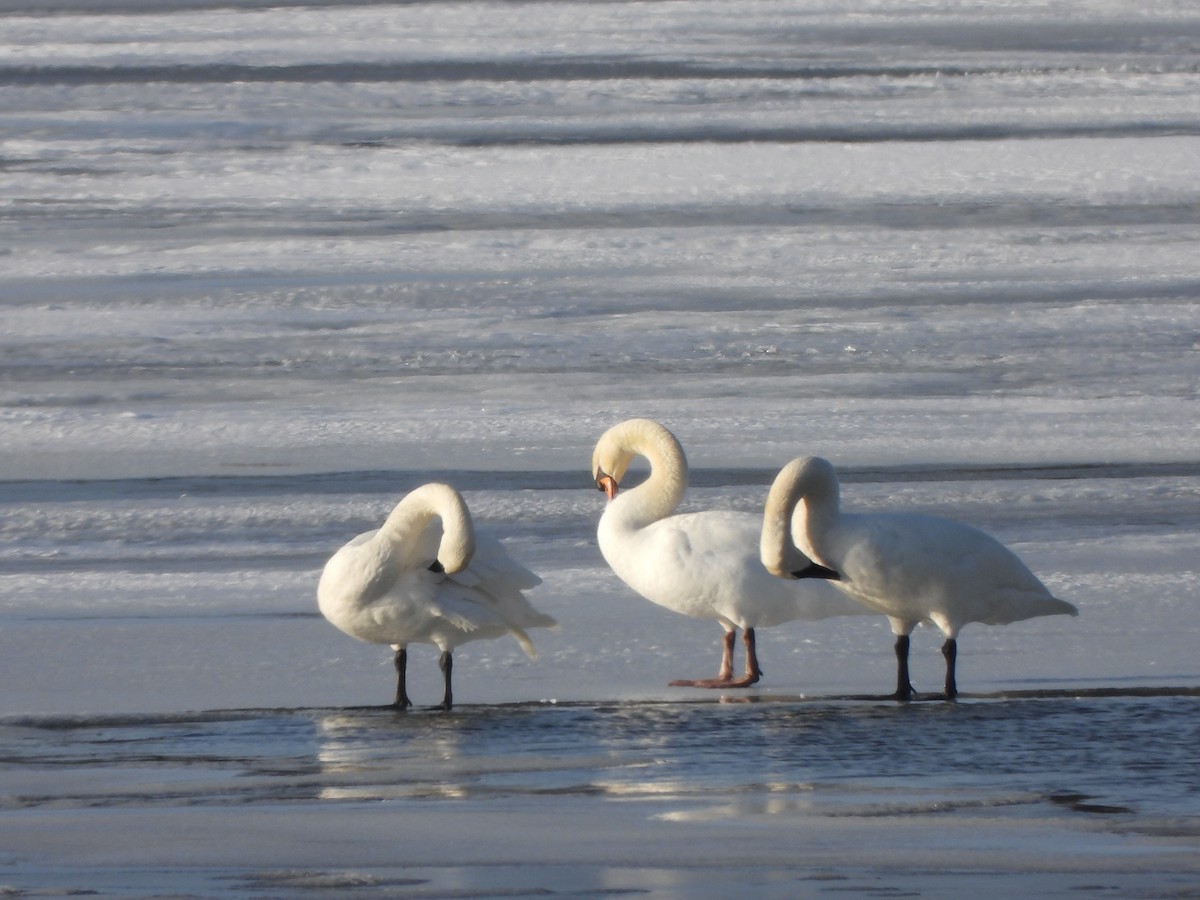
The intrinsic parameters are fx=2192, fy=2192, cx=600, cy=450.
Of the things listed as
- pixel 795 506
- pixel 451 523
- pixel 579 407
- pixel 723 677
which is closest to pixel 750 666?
pixel 723 677

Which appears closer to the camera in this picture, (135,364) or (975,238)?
(135,364)

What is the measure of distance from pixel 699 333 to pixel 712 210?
2.38 meters

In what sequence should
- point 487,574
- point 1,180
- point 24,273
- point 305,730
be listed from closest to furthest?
point 305,730 → point 487,574 → point 24,273 → point 1,180

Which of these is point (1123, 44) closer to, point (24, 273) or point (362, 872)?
point (24, 273)

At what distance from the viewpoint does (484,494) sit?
29.8ft

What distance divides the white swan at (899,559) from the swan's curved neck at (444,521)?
87cm

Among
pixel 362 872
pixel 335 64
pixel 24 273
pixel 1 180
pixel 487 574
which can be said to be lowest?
pixel 362 872

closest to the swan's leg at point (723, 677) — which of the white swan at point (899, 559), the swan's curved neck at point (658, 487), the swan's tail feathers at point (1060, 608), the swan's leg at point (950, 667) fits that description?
the white swan at point (899, 559)

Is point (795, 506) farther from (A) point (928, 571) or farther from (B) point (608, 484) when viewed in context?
(B) point (608, 484)

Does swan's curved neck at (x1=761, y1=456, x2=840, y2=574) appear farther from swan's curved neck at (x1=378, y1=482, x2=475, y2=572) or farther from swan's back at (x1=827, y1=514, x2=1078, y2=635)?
swan's curved neck at (x1=378, y1=482, x2=475, y2=572)

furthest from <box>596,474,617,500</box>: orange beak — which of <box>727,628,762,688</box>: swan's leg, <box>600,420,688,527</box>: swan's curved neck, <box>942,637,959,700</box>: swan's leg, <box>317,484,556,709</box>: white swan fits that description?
<box>942,637,959,700</box>: swan's leg

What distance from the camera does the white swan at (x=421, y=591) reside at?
644 centimetres

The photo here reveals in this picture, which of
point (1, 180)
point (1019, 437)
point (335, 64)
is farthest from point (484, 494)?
point (335, 64)

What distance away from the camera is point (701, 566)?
6934mm
